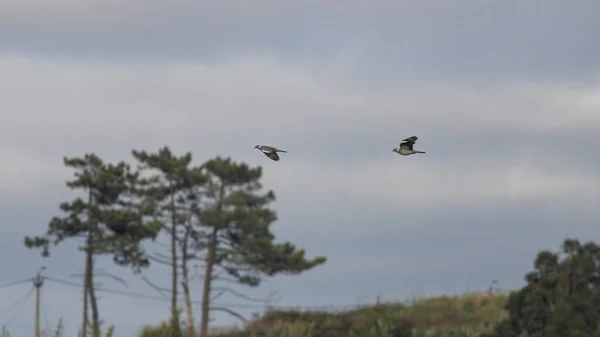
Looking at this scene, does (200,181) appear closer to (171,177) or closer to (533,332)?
(171,177)

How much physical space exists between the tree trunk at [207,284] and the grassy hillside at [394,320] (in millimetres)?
942

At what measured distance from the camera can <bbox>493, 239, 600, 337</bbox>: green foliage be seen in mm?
49812

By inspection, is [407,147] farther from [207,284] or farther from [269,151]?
[207,284]

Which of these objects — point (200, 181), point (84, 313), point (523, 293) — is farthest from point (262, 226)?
point (523, 293)

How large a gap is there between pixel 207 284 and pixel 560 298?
25.5m

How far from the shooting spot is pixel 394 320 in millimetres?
68625

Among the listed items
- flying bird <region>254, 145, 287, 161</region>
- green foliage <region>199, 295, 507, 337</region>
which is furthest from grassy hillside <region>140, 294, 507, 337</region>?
flying bird <region>254, 145, 287, 161</region>

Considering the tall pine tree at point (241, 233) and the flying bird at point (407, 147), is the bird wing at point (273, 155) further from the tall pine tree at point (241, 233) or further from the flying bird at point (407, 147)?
the tall pine tree at point (241, 233)

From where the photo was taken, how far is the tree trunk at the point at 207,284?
71.0 meters

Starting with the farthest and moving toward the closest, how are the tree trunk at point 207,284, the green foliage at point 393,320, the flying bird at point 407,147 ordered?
the tree trunk at point 207,284, the green foliage at point 393,320, the flying bird at point 407,147

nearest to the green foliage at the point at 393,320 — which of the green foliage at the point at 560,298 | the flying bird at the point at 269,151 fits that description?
the green foliage at the point at 560,298

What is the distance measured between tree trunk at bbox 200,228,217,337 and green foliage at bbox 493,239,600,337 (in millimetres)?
22836

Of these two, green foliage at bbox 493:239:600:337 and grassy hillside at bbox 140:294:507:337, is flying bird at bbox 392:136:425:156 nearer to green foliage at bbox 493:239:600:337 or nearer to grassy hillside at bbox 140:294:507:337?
green foliage at bbox 493:239:600:337

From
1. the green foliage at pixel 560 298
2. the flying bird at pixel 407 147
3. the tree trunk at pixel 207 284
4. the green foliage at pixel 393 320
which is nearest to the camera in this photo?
the flying bird at pixel 407 147
